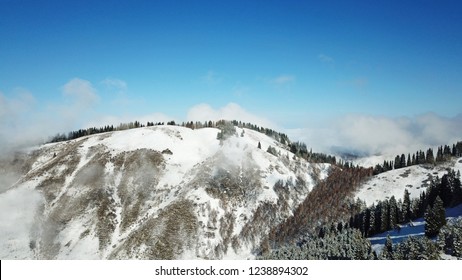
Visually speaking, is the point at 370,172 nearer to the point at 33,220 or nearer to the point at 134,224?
the point at 134,224

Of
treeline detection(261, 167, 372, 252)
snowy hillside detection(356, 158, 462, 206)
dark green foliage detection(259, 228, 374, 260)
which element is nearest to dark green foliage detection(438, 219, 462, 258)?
dark green foliage detection(259, 228, 374, 260)

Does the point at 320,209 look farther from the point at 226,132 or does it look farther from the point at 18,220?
the point at 18,220

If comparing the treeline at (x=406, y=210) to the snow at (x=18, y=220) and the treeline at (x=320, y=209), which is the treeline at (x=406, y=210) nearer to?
the treeline at (x=320, y=209)

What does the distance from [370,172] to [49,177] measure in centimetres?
14027

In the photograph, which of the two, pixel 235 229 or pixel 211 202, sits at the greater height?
pixel 211 202

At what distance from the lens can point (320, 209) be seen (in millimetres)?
134125

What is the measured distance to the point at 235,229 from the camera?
127188 mm

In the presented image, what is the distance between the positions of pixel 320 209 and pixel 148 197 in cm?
6563

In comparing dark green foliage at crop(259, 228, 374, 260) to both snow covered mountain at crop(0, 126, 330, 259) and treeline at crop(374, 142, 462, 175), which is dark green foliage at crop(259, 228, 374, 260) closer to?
snow covered mountain at crop(0, 126, 330, 259)

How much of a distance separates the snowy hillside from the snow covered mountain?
80.3 feet

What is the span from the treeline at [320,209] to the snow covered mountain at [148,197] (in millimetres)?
5059

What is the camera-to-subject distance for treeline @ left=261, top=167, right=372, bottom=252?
12100 cm
